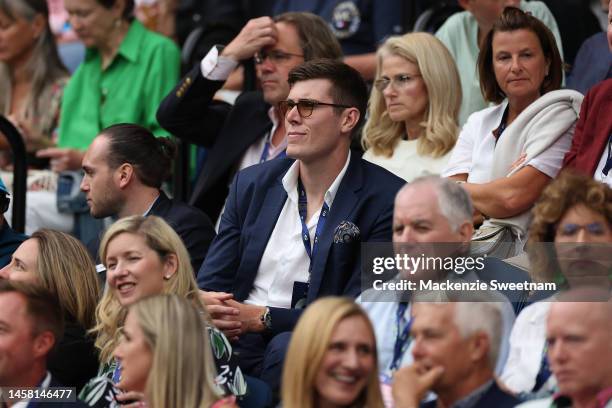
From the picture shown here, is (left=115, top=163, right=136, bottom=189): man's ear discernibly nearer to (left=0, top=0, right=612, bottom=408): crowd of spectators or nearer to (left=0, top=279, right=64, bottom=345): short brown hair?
(left=0, top=0, right=612, bottom=408): crowd of spectators

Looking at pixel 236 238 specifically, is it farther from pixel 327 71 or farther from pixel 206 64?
pixel 206 64

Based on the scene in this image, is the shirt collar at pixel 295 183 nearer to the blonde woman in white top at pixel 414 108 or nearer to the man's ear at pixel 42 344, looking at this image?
the blonde woman in white top at pixel 414 108

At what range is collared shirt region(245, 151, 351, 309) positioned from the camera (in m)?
5.96

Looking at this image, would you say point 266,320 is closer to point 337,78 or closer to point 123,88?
point 337,78

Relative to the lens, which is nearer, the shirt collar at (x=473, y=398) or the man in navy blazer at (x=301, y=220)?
the shirt collar at (x=473, y=398)

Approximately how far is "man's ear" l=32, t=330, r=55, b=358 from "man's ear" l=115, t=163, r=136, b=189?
190cm

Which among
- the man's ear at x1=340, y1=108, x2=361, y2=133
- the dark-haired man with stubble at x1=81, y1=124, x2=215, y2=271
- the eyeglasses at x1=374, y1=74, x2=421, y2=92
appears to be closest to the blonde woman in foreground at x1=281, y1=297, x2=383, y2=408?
the man's ear at x1=340, y1=108, x2=361, y2=133

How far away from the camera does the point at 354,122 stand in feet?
20.5

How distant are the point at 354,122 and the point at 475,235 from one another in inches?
29.7

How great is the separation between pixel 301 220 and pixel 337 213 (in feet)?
0.65

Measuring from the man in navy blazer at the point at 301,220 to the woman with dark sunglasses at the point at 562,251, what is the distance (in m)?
0.94

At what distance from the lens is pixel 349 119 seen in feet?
20.5

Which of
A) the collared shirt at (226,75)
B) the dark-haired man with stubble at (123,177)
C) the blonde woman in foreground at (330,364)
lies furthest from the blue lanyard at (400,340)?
the collared shirt at (226,75)

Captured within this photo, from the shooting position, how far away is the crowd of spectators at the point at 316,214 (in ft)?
14.5
